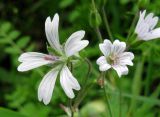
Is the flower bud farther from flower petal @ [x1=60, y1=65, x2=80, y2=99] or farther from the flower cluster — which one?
flower petal @ [x1=60, y1=65, x2=80, y2=99]

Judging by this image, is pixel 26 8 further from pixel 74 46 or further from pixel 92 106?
pixel 74 46

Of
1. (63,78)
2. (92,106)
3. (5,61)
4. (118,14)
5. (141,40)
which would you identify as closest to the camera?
(63,78)

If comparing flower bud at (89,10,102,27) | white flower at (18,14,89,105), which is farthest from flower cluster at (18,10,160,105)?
flower bud at (89,10,102,27)

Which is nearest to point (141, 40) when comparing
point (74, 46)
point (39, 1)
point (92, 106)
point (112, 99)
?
point (74, 46)

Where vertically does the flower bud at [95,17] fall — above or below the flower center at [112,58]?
above

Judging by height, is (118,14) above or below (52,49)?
below

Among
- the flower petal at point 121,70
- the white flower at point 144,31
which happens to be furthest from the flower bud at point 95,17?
the flower petal at point 121,70

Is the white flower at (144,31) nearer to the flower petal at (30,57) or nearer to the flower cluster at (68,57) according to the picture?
the flower cluster at (68,57)

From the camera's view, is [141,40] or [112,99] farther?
[112,99]
